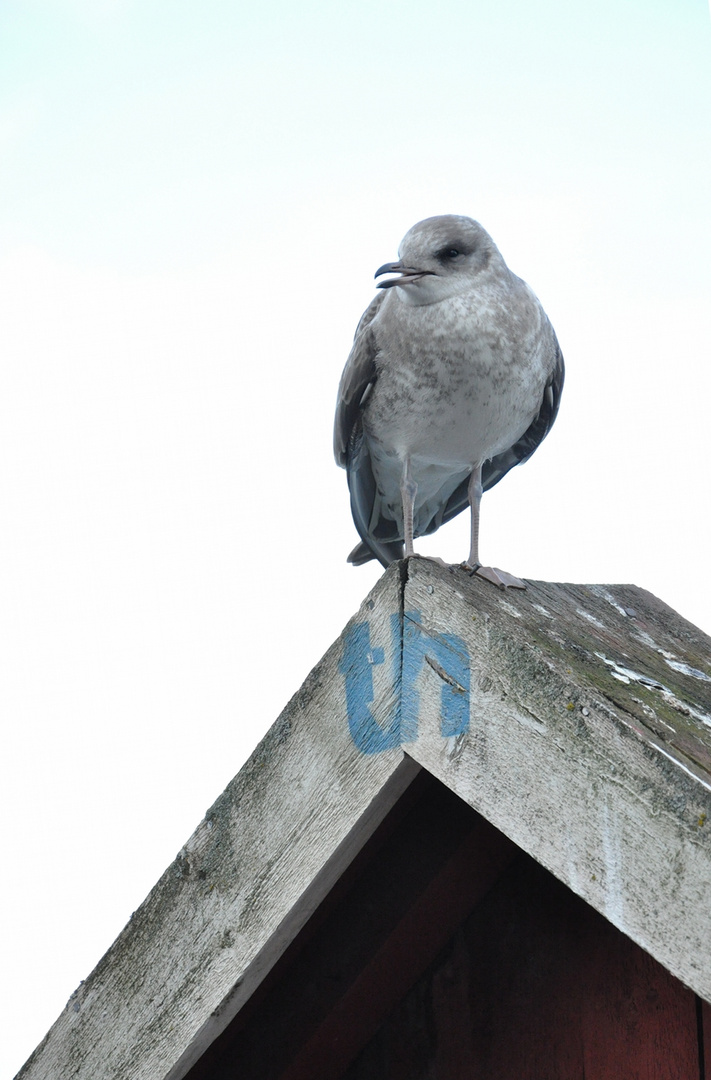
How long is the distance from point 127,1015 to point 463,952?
2.21ft

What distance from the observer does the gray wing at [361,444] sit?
10.0 feet

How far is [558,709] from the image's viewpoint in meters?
1.63

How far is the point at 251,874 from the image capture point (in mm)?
1909

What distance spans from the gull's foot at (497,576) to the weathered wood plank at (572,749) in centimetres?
7

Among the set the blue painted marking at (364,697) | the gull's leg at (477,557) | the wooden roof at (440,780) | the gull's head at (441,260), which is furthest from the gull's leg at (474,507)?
the blue painted marking at (364,697)

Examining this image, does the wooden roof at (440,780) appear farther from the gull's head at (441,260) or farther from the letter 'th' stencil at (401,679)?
the gull's head at (441,260)

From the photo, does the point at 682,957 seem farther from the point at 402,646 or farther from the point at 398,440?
the point at 398,440

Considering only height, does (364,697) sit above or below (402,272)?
below

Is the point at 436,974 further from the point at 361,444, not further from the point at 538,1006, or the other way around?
the point at 361,444

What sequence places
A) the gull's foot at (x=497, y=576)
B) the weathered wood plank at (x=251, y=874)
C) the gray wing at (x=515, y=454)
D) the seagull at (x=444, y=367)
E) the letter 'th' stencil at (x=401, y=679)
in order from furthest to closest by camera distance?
1. the gray wing at (x=515, y=454)
2. the seagull at (x=444, y=367)
3. the gull's foot at (x=497, y=576)
4. the weathered wood plank at (x=251, y=874)
5. the letter 'th' stencil at (x=401, y=679)

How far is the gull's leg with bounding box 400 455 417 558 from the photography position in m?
2.74

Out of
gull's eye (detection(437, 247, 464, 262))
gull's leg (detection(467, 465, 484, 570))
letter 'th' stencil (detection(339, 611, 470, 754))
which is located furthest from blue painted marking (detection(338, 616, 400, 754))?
gull's eye (detection(437, 247, 464, 262))

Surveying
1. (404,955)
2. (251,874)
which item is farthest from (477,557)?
(251,874)

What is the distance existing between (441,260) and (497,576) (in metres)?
1.21
